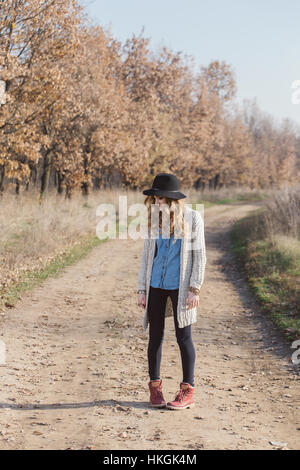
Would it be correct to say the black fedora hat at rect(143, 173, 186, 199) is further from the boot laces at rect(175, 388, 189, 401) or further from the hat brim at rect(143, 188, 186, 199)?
the boot laces at rect(175, 388, 189, 401)

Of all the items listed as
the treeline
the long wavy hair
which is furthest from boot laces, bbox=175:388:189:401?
the treeline

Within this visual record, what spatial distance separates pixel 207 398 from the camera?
234 inches

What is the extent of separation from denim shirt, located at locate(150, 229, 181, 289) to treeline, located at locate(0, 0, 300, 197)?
33.4 ft

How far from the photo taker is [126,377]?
6.49m

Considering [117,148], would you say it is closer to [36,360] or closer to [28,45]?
[28,45]

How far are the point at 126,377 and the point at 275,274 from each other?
6916 mm

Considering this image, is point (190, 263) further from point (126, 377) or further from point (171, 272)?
point (126, 377)

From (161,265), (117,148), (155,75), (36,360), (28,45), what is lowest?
(36,360)

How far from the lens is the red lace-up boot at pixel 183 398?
5480 mm

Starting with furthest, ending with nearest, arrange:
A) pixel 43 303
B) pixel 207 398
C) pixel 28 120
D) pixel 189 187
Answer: pixel 189 187
pixel 28 120
pixel 43 303
pixel 207 398

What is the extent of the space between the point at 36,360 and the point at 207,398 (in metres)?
2.37

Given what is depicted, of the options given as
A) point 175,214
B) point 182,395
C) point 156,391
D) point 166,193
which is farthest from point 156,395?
point 166,193

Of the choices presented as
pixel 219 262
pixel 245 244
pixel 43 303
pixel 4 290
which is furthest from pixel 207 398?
pixel 245 244

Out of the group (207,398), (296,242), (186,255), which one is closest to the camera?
(186,255)
